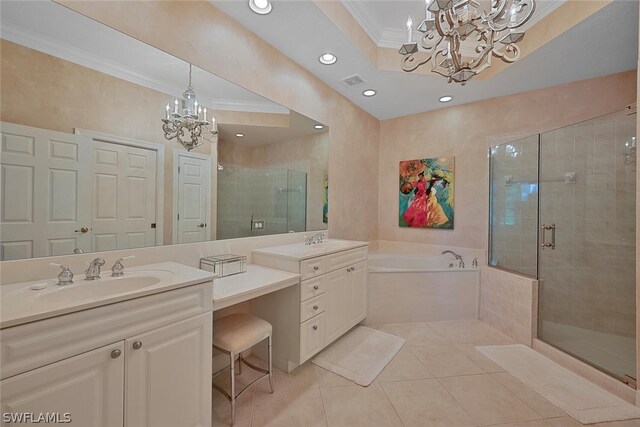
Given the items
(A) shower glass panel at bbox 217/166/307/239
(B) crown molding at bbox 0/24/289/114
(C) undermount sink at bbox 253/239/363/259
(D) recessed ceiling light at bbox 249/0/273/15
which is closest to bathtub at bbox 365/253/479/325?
(C) undermount sink at bbox 253/239/363/259

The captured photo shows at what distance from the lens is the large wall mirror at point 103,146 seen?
1.10m

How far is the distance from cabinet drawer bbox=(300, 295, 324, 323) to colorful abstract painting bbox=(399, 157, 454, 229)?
2166 millimetres

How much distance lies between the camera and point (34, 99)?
1.14 meters

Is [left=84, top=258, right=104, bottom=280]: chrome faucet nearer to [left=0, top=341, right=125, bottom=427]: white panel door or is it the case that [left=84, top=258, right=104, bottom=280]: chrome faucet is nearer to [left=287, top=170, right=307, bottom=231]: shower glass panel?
[left=0, top=341, right=125, bottom=427]: white panel door

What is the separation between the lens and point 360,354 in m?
2.19

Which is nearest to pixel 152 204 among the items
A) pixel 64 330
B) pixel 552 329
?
pixel 64 330

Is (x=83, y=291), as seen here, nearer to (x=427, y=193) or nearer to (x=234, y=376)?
(x=234, y=376)

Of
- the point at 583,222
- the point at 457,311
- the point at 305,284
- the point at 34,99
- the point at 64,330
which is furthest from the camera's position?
the point at 457,311

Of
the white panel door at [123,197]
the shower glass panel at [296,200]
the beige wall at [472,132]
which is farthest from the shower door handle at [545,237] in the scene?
the white panel door at [123,197]

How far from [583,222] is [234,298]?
316 cm

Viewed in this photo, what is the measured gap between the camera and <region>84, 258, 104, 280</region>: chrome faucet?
1.18 metres

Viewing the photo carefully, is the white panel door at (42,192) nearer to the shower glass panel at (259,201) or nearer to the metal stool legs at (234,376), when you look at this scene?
the shower glass panel at (259,201)

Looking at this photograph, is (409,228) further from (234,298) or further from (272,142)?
(234,298)

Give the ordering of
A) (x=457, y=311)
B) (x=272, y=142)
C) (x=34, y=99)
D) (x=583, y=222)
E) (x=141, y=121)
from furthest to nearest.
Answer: (x=457, y=311), (x=583, y=222), (x=272, y=142), (x=141, y=121), (x=34, y=99)
